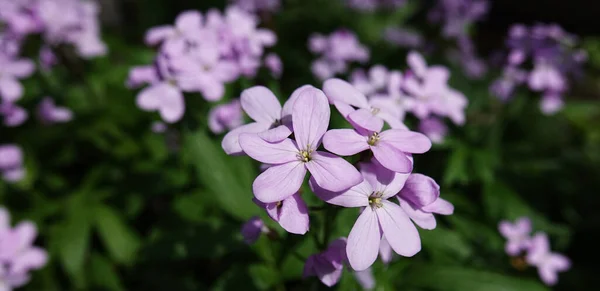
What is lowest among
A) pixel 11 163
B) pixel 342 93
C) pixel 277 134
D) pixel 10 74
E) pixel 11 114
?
pixel 11 163

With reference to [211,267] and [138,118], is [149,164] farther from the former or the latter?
[211,267]

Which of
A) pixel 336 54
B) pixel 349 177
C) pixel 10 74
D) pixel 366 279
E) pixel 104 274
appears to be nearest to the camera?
pixel 349 177

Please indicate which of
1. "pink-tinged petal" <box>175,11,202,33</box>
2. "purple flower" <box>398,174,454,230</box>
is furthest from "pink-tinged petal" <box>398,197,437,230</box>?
"pink-tinged petal" <box>175,11,202,33</box>

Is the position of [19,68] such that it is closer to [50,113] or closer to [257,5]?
[50,113]

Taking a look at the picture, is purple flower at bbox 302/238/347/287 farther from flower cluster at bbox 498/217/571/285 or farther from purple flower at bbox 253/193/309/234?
flower cluster at bbox 498/217/571/285

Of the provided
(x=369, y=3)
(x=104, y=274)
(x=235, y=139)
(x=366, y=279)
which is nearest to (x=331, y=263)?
(x=235, y=139)

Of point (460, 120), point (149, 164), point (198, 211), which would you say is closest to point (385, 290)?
point (460, 120)

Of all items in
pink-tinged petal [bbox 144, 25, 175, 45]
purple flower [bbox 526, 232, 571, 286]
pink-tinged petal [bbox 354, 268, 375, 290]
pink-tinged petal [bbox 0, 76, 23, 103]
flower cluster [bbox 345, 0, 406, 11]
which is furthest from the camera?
flower cluster [bbox 345, 0, 406, 11]

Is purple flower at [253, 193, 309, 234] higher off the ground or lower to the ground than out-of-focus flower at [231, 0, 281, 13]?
lower
